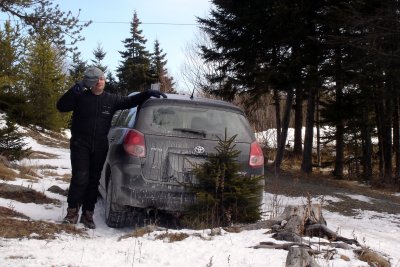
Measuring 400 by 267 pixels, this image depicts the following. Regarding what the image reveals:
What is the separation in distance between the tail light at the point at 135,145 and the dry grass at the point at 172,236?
116 centimetres

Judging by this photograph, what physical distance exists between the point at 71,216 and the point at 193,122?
191 cm

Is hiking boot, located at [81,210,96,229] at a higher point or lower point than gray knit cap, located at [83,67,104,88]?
lower

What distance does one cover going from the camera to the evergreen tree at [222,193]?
539 cm

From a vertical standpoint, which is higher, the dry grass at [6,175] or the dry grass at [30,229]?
the dry grass at [6,175]

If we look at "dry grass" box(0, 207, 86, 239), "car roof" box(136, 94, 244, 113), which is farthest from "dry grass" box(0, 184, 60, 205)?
"car roof" box(136, 94, 244, 113)

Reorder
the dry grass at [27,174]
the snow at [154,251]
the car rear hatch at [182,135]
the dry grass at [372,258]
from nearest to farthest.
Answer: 1. the snow at [154,251]
2. the dry grass at [372,258]
3. the car rear hatch at [182,135]
4. the dry grass at [27,174]

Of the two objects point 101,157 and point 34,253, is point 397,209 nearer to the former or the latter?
point 101,157

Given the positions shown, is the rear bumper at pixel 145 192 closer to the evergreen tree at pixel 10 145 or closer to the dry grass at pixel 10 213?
the dry grass at pixel 10 213

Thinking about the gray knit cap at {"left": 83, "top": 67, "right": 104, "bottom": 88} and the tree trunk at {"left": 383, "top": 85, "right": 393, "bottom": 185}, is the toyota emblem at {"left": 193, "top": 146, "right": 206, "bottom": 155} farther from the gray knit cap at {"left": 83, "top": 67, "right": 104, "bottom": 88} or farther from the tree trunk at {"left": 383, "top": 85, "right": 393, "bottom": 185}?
the tree trunk at {"left": 383, "top": 85, "right": 393, "bottom": 185}

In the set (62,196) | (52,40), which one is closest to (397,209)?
(62,196)

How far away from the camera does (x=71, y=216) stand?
224 inches

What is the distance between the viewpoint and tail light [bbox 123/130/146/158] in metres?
5.46

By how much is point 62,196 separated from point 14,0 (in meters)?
4.00

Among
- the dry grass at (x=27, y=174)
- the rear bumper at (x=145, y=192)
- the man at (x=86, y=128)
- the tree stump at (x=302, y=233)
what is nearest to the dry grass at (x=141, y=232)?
the rear bumper at (x=145, y=192)
